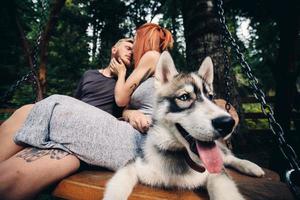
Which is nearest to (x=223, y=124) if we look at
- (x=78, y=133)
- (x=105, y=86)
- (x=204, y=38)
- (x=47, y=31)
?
(x=78, y=133)

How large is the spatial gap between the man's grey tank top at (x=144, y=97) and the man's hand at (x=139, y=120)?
138 mm

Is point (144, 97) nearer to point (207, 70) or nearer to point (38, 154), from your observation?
point (207, 70)

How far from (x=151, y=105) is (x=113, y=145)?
66cm

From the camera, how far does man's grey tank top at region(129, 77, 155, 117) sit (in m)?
2.68

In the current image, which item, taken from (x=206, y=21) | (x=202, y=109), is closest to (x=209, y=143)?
(x=202, y=109)

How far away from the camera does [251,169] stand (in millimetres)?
2246

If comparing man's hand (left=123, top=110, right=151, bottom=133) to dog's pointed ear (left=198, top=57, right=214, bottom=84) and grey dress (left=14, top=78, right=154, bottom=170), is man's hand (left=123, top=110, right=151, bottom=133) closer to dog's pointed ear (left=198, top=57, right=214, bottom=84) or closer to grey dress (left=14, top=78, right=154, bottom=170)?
grey dress (left=14, top=78, right=154, bottom=170)

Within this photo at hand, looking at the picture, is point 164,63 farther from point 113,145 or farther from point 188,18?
point 188,18

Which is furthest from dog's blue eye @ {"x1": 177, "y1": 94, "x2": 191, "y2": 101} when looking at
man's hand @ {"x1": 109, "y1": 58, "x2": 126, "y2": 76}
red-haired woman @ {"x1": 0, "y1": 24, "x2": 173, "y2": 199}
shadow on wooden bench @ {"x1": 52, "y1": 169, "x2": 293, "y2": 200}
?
man's hand @ {"x1": 109, "y1": 58, "x2": 126, "y2": 76}

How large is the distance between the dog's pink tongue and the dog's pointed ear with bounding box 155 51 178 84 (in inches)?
32.1

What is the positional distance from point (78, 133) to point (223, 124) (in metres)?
1.06

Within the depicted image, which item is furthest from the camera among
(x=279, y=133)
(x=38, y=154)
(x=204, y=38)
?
(x=204, y=38)

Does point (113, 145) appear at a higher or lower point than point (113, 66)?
lower

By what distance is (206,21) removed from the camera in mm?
4289
